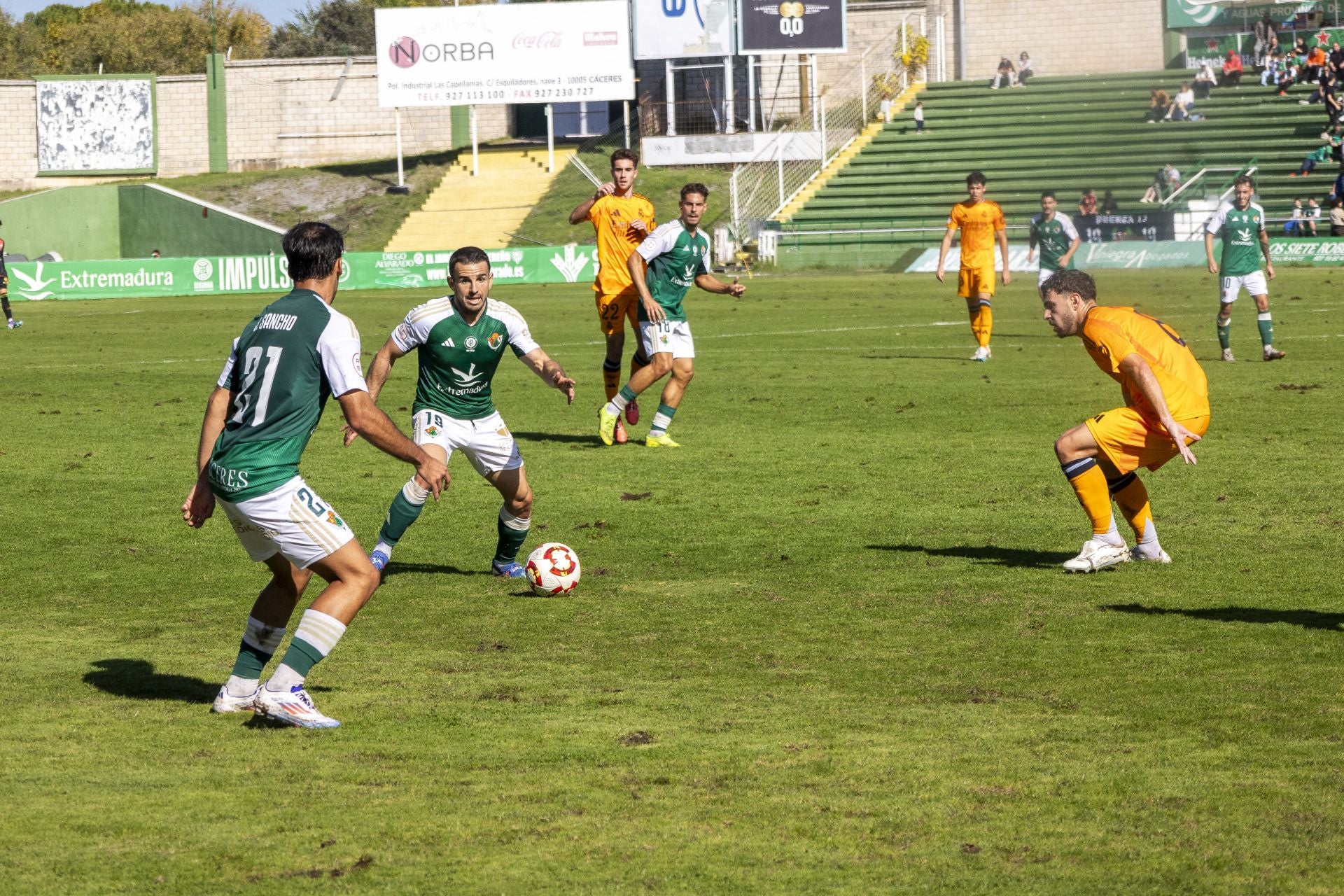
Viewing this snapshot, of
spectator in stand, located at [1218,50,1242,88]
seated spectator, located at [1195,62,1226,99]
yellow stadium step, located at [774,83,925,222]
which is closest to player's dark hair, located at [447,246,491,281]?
yellow stadium step, located at [774,83,925,222]

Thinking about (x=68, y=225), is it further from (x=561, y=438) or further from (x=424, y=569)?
(x=424, y=569)

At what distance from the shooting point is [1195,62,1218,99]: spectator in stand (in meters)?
50.3

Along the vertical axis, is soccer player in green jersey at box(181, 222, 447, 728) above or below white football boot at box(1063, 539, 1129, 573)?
above

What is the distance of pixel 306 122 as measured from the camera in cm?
6650

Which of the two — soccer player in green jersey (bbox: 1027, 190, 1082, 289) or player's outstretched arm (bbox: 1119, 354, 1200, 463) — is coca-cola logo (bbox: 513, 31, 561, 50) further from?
player's outstretched arm (bbox: 1119, 354, 1200, 463)

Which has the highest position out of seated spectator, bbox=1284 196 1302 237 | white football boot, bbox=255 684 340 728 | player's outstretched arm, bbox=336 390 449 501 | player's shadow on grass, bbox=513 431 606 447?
seated spectator, bbox=1284 196 1302 237

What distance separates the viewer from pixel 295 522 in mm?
6180

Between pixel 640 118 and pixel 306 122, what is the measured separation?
18588 mm

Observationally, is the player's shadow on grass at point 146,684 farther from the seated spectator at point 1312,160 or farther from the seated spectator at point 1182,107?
the seated spectator at point 1182,107

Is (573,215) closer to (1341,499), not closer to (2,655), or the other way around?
(1341,499)

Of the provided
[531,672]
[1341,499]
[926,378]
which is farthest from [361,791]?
[926,378]

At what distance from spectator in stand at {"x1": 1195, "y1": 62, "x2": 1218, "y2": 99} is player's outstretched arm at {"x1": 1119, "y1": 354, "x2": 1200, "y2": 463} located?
4481 cm

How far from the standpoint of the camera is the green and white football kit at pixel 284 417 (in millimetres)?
6160

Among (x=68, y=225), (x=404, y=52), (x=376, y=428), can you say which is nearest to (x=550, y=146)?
(x=404, y=52)
